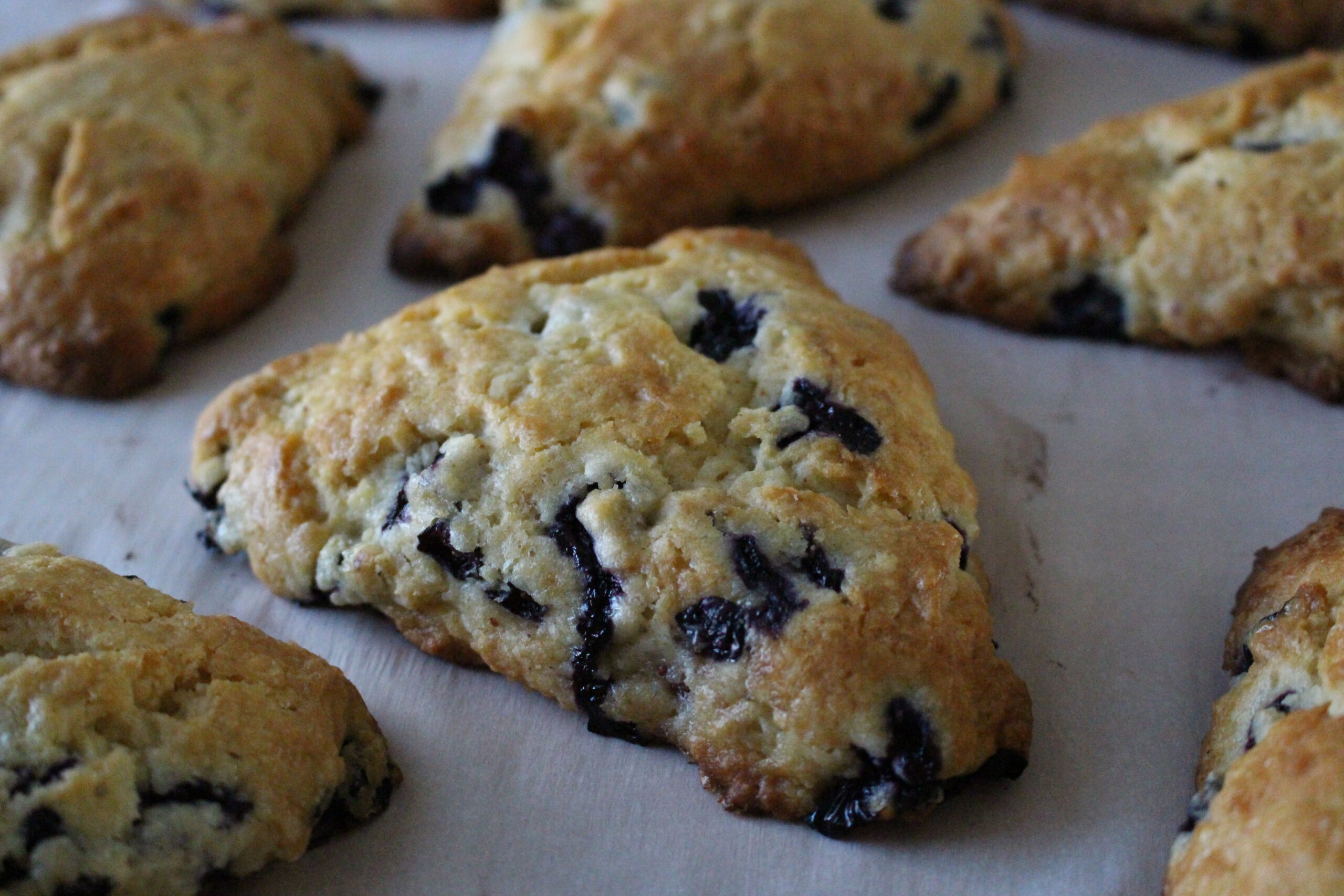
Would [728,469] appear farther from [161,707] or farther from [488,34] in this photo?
[488,34]

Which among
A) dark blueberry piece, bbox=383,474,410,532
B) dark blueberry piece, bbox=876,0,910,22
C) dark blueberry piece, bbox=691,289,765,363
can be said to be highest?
dark blueberry piece, bbox=876,0,910,22

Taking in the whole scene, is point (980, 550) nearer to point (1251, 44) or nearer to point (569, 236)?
point (569, 236)

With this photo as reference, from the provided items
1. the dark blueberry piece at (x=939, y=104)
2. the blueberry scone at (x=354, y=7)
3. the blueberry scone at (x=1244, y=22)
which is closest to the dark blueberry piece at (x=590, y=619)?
the dark blueberry piece at (x=939, y=104)

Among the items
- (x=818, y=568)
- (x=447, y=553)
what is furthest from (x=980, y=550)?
(x=447, y=553)

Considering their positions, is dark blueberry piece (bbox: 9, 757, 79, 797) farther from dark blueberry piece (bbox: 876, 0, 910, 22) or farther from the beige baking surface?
dark blueberry piece (bbox: 876, 0, 910, 22)

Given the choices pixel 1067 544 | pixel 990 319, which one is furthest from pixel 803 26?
pixel 1067 544

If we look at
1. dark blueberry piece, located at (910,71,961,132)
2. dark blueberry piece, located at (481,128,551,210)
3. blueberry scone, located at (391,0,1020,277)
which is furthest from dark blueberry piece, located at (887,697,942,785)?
dark blueberry piece, located at (910,71,961,132)
